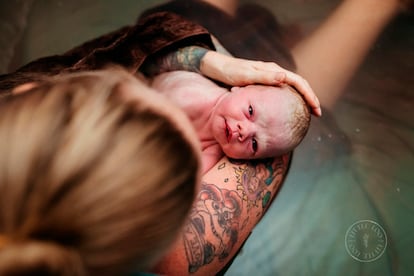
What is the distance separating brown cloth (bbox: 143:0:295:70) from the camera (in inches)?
52.9

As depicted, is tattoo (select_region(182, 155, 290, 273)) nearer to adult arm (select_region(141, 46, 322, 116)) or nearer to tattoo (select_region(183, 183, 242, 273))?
tattoo (select_region(183, 183, 242, 273))

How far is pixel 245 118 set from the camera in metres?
1.06

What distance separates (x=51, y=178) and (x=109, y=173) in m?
0.06

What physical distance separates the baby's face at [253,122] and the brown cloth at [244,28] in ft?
0.99

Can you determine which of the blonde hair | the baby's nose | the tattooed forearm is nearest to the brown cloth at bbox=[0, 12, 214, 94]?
the tattooed forearm

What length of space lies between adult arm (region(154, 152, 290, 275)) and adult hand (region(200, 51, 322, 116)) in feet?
0.56

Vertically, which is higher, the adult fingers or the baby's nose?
the adult fingers

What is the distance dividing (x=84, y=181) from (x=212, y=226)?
1.55ft

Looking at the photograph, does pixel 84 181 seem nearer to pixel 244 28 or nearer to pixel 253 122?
pixel 253 122

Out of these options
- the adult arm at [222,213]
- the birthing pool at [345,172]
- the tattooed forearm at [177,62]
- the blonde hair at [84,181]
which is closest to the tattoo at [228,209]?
the adult arm at [222,213]

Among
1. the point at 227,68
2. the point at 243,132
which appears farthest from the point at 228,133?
the point at 227,68

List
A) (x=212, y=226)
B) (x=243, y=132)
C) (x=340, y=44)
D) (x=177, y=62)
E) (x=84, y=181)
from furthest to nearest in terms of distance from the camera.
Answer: (x=340, y=44), (x=177, y=62), (x=243, y=132), (x=212, y=226), (x=84, y=181)

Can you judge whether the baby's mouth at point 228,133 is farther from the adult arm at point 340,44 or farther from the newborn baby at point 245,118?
the adult arm at point 340,44

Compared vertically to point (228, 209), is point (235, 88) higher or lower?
higher
